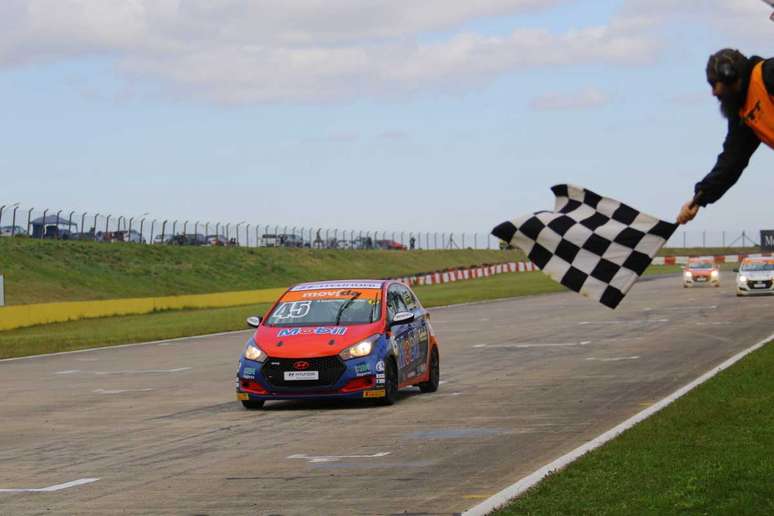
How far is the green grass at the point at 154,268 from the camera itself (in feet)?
215

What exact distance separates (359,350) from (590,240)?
29.0ft

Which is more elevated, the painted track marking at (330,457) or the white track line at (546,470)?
the white track line at (546,470)

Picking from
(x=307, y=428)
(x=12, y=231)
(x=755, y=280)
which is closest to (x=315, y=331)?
(x=307, y=428)

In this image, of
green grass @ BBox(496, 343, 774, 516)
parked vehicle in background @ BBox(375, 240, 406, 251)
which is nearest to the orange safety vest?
green grass @ BBox(496, 343, 774, 516)

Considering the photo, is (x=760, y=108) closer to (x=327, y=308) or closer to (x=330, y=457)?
(x=330, y=457)

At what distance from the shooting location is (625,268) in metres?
7.72

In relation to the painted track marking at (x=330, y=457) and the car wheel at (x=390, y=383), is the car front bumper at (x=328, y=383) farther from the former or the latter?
the painted track marking at (x=330, y=457)

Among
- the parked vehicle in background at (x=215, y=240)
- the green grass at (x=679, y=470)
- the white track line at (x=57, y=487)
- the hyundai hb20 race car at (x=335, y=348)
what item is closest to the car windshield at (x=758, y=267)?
the hyundai hb20 race car at (x=335, y=348)

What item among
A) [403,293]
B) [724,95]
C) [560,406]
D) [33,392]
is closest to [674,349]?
[403,293]

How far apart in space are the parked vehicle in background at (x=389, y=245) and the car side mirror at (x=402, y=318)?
Answer: 98.7 m

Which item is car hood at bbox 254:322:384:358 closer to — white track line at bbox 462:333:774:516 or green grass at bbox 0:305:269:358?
white track line at bbox 462:333:774:516

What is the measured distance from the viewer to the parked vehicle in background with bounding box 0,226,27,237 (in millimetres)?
73438

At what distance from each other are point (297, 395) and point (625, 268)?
9.11 metres

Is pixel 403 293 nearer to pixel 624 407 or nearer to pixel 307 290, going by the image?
pixel 307 290
